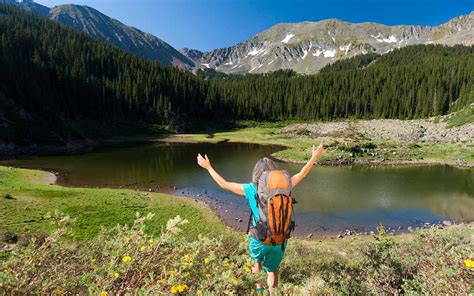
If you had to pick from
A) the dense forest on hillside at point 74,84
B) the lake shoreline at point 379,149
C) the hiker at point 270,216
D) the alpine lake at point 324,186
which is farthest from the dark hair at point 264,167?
the dense forest on hillside at point 74,84

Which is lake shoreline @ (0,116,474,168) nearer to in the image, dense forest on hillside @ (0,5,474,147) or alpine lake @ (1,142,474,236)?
alpine lake @ (1,142,474,236)

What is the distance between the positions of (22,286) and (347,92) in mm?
143701

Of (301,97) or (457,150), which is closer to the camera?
(457,150)

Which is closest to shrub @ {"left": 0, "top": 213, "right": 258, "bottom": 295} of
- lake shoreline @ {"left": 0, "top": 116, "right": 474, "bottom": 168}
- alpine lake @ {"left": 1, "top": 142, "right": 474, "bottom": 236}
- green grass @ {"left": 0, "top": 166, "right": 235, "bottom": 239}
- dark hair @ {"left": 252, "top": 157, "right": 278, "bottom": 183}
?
dark hair @ {"left": 252, "top": 157, "right": 278, "bottom": 183}

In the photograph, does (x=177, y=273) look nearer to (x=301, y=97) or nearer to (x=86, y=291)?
(x=86, y=291)

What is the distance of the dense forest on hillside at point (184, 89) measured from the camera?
100438 mm

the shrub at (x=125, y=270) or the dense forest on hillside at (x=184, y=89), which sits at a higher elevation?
the dense forest on hillside at (x=184, y=89)

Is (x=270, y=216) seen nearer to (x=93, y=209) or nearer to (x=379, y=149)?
(x=93, y=209)

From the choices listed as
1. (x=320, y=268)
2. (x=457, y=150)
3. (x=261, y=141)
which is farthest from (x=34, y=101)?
(x=457, y=150)

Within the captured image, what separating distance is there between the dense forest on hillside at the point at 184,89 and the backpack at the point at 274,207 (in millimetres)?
92711

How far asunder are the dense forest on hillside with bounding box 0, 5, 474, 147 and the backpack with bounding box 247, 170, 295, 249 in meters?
92.7

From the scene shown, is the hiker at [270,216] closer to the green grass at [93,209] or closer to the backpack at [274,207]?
the backpack at [274,207]

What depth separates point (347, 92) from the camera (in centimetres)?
13488

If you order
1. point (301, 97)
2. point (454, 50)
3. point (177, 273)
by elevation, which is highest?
point (454, 50)
